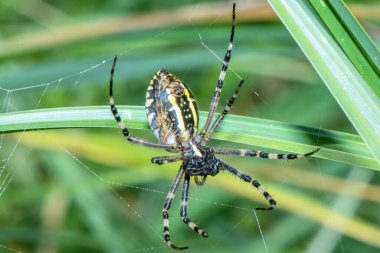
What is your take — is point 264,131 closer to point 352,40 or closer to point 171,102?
point 352,40

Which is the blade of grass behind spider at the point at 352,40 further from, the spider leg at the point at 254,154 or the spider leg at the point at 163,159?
the spider leg at the point at 163,159

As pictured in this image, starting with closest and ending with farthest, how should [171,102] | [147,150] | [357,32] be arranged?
[357,32] < [171,102] < [147,150]

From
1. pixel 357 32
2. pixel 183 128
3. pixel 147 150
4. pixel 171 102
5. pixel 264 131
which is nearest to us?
pixel 357 32

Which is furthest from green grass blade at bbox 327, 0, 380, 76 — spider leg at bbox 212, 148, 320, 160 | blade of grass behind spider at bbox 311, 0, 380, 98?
spider leg at bbox 212, 148, 320, 160

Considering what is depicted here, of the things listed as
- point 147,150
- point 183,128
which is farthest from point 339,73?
point 147,150

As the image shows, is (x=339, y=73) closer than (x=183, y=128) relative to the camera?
Yes

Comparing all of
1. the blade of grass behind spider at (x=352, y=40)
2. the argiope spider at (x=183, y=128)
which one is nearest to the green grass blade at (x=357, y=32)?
the blade of grass behind spider at (x=352, y=40)

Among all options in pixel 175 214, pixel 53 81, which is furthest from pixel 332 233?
pixel 53 81
